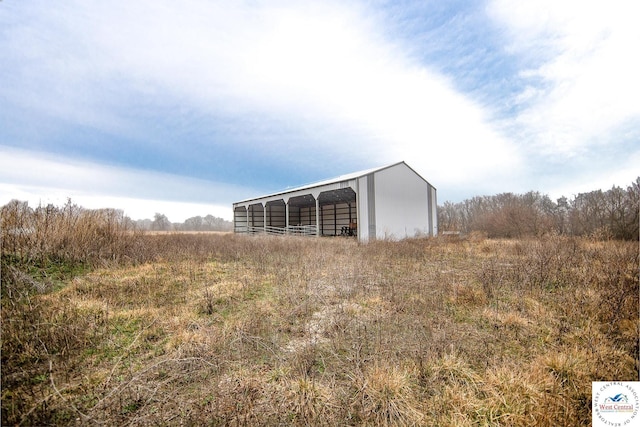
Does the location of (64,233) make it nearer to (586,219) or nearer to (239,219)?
(586,219)

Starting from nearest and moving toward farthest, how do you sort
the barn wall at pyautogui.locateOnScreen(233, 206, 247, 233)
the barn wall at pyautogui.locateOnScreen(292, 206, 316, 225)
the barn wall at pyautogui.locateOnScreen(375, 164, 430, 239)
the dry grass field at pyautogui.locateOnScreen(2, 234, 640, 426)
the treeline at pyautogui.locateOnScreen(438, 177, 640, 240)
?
the dry grass field at pyautogui.locateOnScreen(2, 234, 640, 426)
the treeline at pyautogui.locateOnScreen(438, 177, 640, 240)
the barn wall at pyautogui.locateOnScreen(375, 164, 430, 239)
the barn wall at pyautogui.locateOnScreen(292, 206, 316, 225)
the barn wall at pyautogui.locateOnScreen(233, 206, 247, 233)

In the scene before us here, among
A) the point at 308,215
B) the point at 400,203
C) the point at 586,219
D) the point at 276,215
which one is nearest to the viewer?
the point at 586,219

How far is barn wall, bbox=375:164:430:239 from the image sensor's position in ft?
59.7

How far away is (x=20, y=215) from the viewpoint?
6.51m

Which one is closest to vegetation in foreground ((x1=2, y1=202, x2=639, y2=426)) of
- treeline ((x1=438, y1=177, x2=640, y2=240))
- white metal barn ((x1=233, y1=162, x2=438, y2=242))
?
treeline ((x1=438, y1=177, x2=640, y2=240))

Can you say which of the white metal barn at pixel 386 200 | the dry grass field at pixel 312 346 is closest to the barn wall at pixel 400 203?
the white metal barn at pixel 386 200

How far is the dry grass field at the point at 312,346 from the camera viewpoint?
8.25 feet

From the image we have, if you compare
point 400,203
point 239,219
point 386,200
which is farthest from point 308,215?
point 386,200

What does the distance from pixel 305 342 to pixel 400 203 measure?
16.8m

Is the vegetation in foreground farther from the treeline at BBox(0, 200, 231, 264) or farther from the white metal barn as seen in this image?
the white metal barn

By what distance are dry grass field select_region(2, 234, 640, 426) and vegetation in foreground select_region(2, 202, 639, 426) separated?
0.02 metres

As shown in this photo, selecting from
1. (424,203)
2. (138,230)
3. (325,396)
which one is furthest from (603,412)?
(424,203)

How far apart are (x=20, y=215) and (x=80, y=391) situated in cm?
654

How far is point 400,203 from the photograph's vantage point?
19.3 metres
